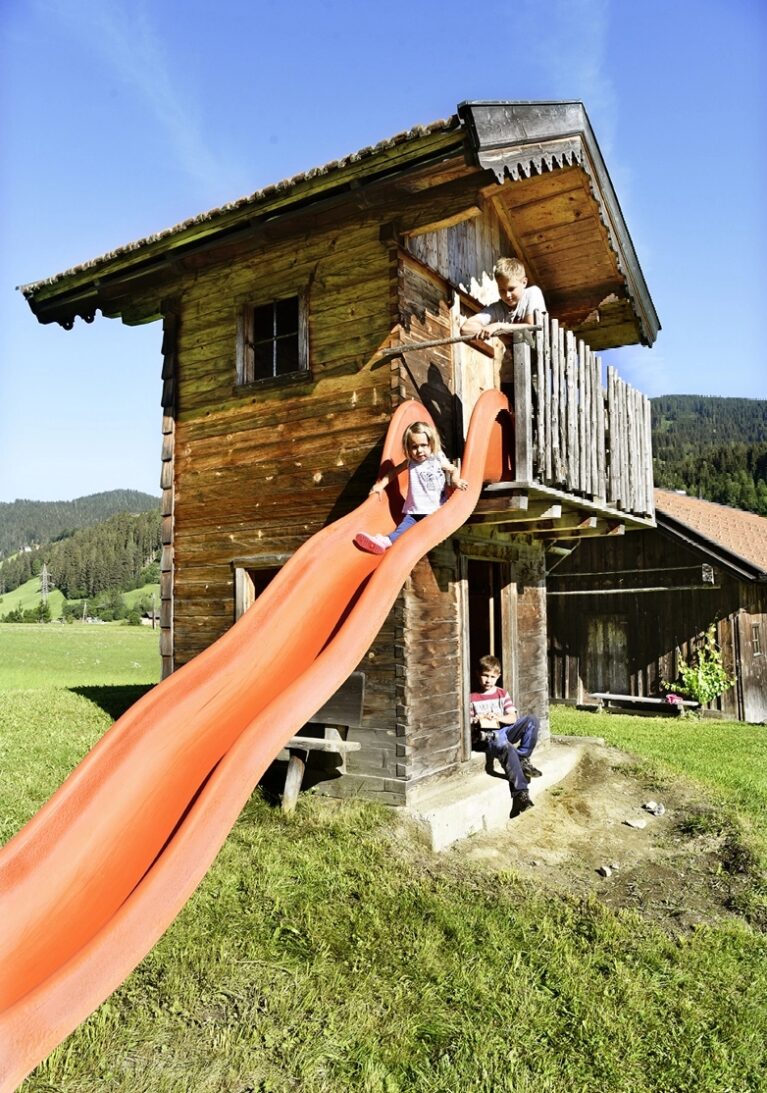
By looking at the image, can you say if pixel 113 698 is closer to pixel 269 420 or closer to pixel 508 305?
pixel 269 420

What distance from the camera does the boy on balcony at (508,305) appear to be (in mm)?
7398

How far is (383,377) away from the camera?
308 inches

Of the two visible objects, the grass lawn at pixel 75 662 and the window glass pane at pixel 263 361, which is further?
the grass lawn at pixel 75 662

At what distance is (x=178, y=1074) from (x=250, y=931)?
4.48 feet

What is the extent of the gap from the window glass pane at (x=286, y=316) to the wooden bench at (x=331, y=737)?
418 centimetres

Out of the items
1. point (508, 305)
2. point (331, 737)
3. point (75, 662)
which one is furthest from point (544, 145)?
point (75, 662)

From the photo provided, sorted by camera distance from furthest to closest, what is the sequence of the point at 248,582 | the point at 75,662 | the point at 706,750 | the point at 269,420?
the point at 75,662
the point at 706,750
the point at 248,582
the point at 269,420

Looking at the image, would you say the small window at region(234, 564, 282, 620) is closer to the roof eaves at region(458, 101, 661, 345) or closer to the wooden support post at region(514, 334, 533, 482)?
the wooden support post at region(514, 334, 533, 482)

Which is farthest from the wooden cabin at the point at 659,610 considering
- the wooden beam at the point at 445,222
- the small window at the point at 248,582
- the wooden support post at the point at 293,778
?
the wooden support post at the point at 293,778

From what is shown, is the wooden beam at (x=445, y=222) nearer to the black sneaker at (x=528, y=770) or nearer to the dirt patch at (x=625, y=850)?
the black sneaker at (x=528, y=770)

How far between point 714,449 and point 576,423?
95524 millimetres

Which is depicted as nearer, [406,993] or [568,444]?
[406,993]

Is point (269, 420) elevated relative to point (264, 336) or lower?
lower

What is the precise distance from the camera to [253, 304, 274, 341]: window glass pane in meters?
8.92
